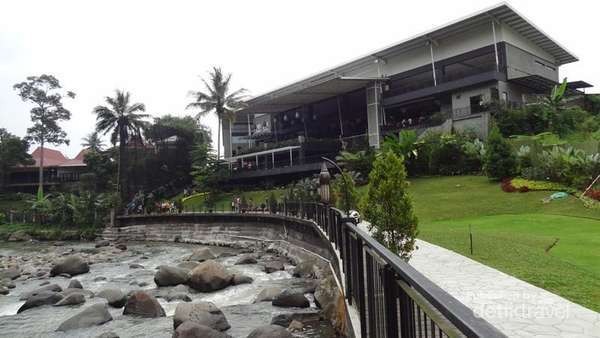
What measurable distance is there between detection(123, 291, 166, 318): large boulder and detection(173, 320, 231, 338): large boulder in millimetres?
3575

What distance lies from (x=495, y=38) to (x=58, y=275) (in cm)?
3503

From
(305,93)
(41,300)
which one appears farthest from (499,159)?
(41,300)

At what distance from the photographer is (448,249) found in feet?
A: 41.4

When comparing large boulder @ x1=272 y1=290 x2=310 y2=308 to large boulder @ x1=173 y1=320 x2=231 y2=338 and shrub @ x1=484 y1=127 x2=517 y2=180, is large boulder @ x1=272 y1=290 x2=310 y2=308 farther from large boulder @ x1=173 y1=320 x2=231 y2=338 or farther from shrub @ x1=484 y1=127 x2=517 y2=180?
shrub @ x1=484 y1=127 x2=517 y2=180

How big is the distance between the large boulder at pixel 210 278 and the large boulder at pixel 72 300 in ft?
12.3

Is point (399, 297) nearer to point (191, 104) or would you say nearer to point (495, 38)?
point (495, 38)

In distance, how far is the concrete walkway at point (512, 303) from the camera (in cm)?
597

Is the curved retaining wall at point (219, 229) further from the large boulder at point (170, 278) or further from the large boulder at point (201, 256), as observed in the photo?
the large boulder at point (170, 278)

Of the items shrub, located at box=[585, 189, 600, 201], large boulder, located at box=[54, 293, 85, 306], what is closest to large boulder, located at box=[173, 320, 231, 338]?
large boulder, located at box=[54, 293, 85, 306]

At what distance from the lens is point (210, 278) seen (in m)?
16.2

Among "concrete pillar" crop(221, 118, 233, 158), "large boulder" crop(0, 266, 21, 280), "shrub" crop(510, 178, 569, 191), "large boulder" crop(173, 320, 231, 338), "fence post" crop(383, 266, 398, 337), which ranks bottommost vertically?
"large boulder" crop(0, 266, 21, 280)

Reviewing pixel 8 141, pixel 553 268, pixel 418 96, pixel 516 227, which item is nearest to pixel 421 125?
pixel 418 96

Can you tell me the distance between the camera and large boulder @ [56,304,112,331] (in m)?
12.3

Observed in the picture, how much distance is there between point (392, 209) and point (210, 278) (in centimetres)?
926
